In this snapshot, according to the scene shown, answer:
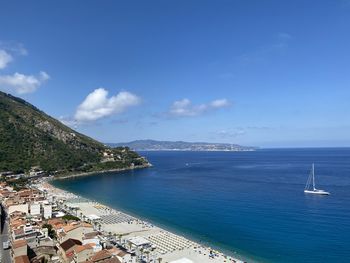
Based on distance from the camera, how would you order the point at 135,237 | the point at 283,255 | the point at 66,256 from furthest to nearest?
1. the point at 135,237
2. the point at 283,255
3. the point at 66,256

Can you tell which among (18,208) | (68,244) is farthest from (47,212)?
(68,244)

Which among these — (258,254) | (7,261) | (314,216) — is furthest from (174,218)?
(7,261)

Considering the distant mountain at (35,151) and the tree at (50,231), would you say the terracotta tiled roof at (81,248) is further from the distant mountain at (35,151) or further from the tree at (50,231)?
the distant mountain at (35,151)

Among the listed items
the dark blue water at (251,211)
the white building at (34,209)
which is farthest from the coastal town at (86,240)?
the dark blue water at (251,211)

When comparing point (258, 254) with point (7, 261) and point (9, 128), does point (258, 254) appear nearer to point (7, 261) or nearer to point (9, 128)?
point (7, 261)

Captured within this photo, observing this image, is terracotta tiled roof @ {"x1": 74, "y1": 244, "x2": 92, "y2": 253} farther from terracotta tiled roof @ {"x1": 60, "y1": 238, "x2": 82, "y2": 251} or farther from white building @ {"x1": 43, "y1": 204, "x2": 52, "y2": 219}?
white building @ {"x1": 43, "y1": 204, "x2": 52, "y2": 219}

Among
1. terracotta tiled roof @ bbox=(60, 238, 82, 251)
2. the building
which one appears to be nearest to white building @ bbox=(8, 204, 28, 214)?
terracotta tiled roof @ bbox=(60, 238, 82, 251)

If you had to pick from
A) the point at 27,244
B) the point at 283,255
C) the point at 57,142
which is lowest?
the point at 283,255

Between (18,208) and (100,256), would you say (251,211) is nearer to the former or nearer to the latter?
(100,256)
